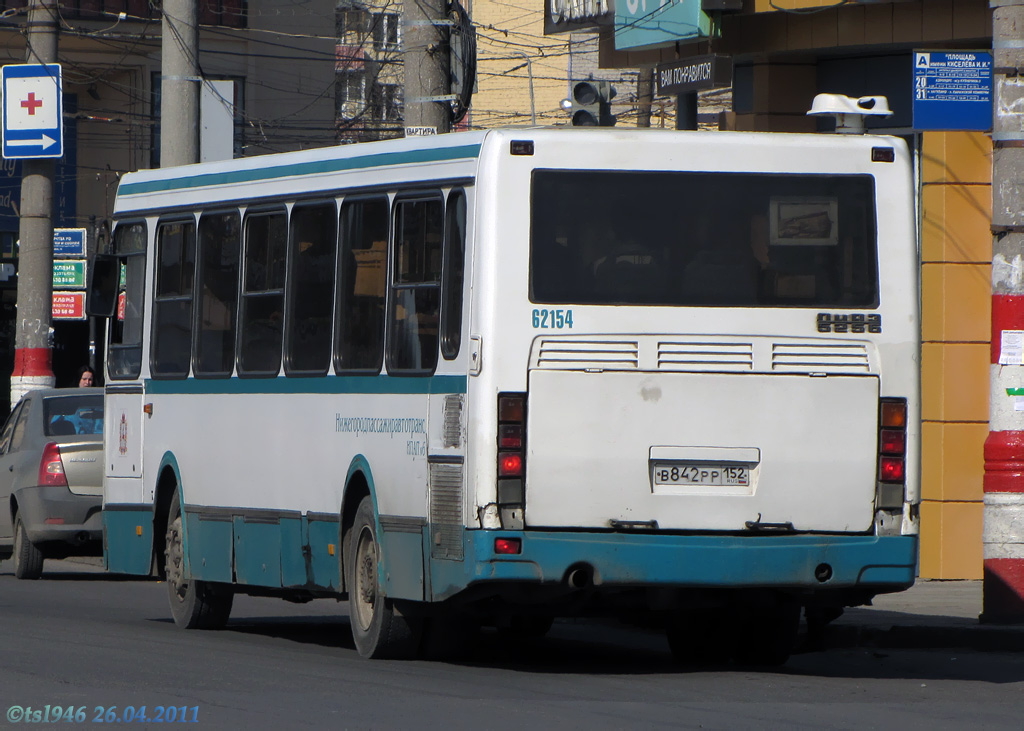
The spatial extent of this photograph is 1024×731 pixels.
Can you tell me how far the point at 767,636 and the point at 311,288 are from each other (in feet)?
10.6

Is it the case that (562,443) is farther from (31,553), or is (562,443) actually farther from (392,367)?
(31,553)

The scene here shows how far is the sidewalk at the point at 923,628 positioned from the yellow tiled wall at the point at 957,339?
1493 millimetres

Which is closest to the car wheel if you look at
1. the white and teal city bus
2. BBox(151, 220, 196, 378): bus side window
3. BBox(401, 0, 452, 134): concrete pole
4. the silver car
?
the silver car

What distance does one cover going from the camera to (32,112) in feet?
75.6

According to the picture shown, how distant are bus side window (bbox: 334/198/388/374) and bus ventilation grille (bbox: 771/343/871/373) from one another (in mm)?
2171

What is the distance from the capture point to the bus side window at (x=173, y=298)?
12.8 meters

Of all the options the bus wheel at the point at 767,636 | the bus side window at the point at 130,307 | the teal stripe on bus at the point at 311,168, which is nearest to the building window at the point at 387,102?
the bus side window at the point at 130,307

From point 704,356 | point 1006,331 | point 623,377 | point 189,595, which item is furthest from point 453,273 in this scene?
point 189,595

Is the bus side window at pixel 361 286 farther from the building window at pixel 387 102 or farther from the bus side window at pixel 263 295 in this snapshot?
the building window at pixel 387 102

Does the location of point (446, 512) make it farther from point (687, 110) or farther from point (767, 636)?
point (687, 110)

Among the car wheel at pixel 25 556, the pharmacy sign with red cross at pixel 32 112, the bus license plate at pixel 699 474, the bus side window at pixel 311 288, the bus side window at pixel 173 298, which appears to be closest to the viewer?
the bus license plate at pixel 699 474

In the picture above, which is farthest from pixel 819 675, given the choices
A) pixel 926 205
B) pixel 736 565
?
pixel 926 205

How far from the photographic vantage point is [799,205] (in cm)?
989

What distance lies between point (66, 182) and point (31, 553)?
23.1 metres
